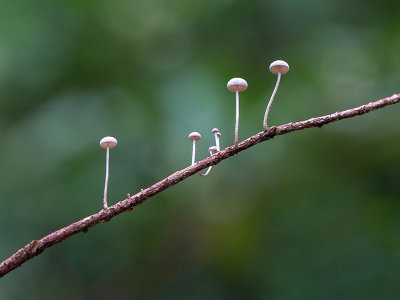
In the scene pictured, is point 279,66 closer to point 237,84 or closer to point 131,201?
point 237,84

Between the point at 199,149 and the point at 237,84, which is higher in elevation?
the point at 199,149

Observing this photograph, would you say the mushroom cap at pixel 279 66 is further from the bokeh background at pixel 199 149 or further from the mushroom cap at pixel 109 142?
the bokeh background at pixel 199 149

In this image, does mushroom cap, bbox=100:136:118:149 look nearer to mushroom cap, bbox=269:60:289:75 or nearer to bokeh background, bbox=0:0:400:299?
mushroom cap, bbox=269:60:289:75

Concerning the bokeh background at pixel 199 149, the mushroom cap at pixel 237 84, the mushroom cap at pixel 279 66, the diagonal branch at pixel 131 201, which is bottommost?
the diagonal branch at pixel 131 201

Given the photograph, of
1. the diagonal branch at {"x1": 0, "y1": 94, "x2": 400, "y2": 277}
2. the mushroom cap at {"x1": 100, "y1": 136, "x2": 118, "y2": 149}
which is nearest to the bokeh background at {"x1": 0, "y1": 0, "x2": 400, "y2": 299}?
the mushroom cap at {"x1": 100, "y1": 136, "x2": 118, "y2": 149}

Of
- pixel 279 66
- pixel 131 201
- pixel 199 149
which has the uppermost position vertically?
pixel 199 149

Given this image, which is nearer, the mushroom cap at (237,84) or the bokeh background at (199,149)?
the mushroom cap at (237,84)

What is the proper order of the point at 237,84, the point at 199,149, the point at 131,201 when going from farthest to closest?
the point at 199,149
the point at 237,84
the point at 131,201

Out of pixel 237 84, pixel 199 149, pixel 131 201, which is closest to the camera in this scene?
pixel 131 201

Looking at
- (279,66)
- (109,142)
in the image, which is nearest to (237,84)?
(279,66)

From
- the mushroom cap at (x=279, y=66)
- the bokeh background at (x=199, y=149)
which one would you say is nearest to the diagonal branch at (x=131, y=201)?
the mushroom cap at (x=279, y=66)
